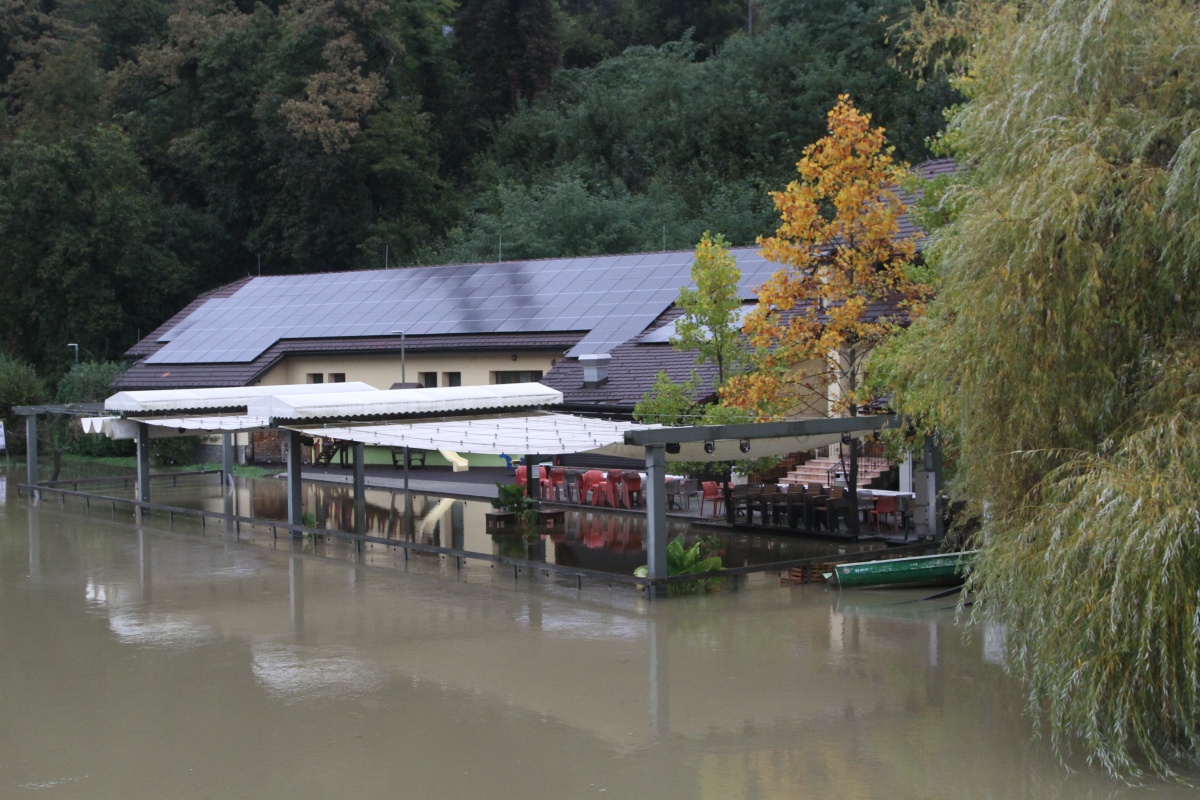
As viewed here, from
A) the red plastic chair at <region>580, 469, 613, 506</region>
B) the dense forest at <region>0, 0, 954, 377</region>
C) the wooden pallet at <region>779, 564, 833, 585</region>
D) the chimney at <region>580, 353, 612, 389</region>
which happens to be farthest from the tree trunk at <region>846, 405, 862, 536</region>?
the dense forest at <region>0, 0, 954, 377</region>

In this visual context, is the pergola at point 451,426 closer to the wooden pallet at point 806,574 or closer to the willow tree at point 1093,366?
the wooden pallet at point 806,574

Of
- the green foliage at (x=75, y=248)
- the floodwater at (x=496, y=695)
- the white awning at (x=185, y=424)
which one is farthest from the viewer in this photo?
the green foliage at (x=75, y=248)

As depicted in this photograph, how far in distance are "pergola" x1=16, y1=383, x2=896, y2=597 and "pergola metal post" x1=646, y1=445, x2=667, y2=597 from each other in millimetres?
13

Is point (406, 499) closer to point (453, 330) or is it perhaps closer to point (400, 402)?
point (400, 402)

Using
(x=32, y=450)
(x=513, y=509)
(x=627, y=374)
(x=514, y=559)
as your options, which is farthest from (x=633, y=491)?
(x=32, y=450)

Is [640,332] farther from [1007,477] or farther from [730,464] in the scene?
[1007,477]

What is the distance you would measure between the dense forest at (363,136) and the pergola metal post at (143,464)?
20490 millimetres

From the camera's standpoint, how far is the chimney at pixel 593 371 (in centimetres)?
2822

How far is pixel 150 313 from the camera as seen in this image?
5147 cm

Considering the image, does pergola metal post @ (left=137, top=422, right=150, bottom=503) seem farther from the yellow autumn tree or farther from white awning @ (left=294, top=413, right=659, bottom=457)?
the yellow autumn tree

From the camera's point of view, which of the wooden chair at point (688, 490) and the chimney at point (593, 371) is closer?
the wooden chair at point (688, 490)

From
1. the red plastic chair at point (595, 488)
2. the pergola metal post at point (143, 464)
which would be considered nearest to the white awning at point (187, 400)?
the pergola metal post at point (143, 464)

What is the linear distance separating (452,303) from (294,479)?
548 inches

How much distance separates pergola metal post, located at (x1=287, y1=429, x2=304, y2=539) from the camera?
22109 millimetres
